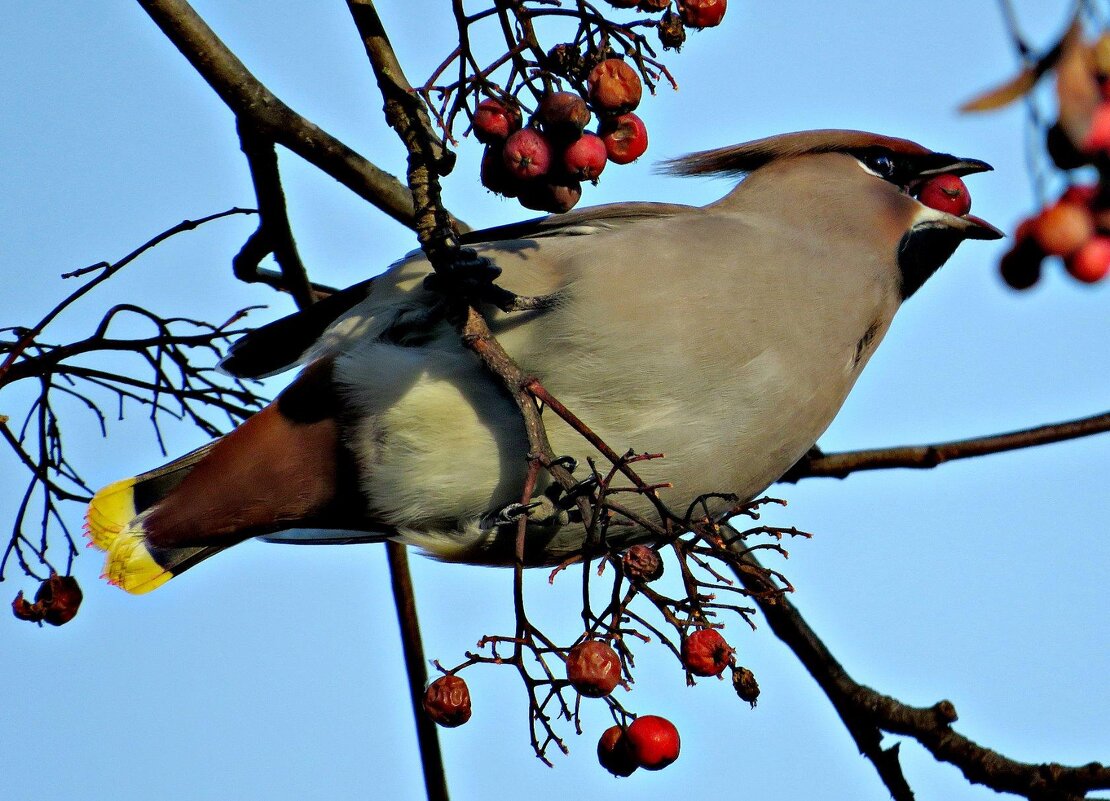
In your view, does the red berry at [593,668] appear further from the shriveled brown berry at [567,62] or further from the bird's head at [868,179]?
the bird's head at [868,179]

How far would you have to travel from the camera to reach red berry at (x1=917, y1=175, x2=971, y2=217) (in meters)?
3.35

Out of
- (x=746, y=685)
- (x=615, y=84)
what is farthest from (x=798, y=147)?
(x=746, y=685)

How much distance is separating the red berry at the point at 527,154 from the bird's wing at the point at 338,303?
2.21 ft

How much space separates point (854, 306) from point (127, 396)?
1.71 m

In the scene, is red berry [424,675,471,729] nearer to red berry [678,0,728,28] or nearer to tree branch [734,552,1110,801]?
tree branch [734,552,1110,801]

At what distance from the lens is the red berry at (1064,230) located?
4.18ft

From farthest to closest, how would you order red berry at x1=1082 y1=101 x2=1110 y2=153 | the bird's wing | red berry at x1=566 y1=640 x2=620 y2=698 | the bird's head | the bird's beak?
1. the bird's beak
2. the bird's head
3. the bird's wing
4. red berry at x1=566 y1=640 x2=620 y2=698
5. red berry at x1=1082 y1=101 x2=1110 y2=153

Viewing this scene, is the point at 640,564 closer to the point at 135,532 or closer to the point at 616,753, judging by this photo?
the point at 616,753

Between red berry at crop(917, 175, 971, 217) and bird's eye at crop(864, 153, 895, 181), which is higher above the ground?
bird's eye at crop(864, 153, 895, 181)

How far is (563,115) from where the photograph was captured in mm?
2357

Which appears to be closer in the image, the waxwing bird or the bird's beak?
the waxwing bird

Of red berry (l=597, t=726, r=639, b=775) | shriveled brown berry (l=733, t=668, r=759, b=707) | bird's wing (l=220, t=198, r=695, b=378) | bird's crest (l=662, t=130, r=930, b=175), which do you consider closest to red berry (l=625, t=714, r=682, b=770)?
red berry (l=597, t=726, r=639, b=775)

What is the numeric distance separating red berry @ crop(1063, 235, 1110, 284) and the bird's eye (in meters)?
2.28

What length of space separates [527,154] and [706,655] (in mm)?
910
